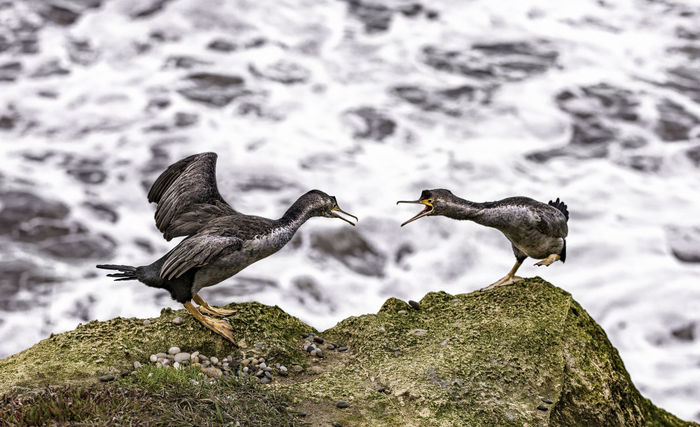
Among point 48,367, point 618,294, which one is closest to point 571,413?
point 48,367

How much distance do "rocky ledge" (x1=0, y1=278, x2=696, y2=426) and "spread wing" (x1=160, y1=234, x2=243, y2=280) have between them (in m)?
0.78

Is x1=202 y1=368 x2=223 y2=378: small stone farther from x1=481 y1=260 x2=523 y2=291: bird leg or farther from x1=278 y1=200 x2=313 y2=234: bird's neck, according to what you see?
x1=481 y1=260 x2=523 y2=291: bird leg

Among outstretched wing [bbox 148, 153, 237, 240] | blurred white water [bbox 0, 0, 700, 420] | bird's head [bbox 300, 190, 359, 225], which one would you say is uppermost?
bird's head [bbox 300, 190, 359, 225]

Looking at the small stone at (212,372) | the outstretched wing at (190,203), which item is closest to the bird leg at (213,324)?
the small stone at (212,372)

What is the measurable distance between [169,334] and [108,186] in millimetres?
9530

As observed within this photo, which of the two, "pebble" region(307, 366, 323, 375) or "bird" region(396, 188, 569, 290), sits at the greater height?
"bird" region(396, 188, 569, 290)

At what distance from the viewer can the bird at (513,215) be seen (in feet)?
21.4

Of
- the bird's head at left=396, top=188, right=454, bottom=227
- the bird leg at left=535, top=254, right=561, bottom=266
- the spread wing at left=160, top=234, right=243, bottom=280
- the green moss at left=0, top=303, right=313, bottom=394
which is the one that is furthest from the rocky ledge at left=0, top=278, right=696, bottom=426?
the bird's head at left=396, top=188, right=454, bottom=227

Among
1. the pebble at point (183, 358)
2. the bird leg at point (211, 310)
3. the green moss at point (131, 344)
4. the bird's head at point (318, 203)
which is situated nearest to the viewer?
the green moss at point (131, 344)

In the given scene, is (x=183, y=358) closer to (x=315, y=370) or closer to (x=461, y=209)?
(x=315, y=370)

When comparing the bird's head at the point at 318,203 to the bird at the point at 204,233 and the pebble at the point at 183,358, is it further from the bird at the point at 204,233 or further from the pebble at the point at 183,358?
the pebble at the point at 183,358

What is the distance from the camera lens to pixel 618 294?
43.4 ft

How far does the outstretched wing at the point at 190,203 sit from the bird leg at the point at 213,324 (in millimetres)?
672

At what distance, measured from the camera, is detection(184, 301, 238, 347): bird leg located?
6.36m
